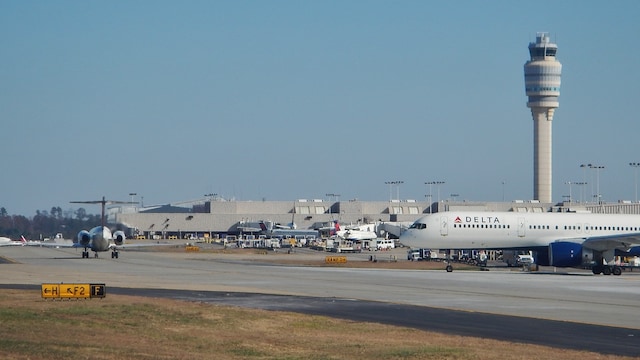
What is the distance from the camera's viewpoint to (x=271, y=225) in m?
184

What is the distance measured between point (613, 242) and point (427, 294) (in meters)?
25.4

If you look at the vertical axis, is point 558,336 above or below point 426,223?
below

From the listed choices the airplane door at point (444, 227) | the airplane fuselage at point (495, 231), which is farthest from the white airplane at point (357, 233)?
the airplane door at point (444, 227)

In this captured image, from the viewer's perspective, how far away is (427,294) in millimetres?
46906

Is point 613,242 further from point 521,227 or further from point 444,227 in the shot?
point 444,227

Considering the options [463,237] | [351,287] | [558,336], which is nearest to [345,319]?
[558,336]

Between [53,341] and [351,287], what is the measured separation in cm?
2762

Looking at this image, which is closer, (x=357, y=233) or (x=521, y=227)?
(x=521, y=227)

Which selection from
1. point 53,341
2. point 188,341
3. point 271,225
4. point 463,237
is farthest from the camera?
point 271,225

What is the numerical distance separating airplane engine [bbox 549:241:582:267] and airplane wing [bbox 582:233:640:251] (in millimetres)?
702

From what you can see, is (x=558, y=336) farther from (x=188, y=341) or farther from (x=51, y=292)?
(x=51, y=292)

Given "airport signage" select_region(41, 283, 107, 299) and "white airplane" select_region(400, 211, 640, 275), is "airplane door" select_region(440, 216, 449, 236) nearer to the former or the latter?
"white airplane" select_region(400, 211, 640, 275)

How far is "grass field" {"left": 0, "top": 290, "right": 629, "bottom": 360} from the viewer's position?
24047 millimetres

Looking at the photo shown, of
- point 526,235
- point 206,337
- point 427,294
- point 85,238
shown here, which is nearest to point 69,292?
point 206,337
